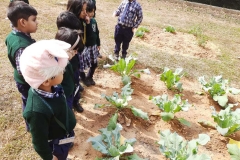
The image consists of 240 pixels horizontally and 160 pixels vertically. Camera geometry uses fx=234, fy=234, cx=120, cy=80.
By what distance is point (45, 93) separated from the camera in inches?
73.3

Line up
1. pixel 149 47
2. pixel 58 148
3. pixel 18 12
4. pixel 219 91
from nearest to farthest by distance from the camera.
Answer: pixel 58 148, pixel 18 12, pixel 219 91, pixel 149 47

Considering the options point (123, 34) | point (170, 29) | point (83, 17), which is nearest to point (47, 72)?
point (83, 17)

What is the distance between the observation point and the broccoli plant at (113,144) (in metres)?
2.91

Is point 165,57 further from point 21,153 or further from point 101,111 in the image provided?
point 21,153

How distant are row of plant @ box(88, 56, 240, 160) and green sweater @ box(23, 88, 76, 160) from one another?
3.14 feet

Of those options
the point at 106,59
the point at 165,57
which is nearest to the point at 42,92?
the point at 106,59

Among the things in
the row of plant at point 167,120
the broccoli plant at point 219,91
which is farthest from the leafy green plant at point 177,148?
the broccoli plant at point 219,91

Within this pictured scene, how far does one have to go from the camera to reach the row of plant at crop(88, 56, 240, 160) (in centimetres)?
293

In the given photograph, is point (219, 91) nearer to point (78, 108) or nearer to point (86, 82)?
point (86, 82)

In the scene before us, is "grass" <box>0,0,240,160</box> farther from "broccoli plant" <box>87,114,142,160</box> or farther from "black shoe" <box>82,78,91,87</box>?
"black shoe" <box>82,78,91,87</box>

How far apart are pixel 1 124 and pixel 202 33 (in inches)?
262

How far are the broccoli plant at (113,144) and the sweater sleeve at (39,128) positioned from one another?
1010mm

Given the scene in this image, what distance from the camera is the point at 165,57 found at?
19.5 ft

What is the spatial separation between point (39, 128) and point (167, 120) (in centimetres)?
226
